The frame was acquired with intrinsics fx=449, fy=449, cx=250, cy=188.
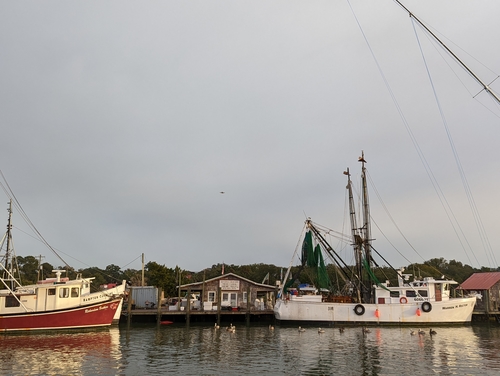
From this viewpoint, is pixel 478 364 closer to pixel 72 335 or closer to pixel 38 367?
pixel 38 367

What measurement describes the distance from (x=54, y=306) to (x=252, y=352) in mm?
19435

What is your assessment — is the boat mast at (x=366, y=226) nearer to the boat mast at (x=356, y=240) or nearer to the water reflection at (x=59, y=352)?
the boat mast at (x=356, y=240)

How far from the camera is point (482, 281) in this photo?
48281 millimetres

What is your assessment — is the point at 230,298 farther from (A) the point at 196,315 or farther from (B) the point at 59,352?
(B) the point at 59,352

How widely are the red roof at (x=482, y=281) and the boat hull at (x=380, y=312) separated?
6.46 meters

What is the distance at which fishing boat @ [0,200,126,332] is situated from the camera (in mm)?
35875

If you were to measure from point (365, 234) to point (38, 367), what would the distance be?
33.8 m

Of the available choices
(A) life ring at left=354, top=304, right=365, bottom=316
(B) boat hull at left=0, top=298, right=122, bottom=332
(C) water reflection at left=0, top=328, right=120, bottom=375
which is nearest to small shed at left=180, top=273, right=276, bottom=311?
(A) life ring at left=354, top=304, right=365, bottom=316

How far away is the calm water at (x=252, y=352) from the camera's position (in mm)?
21172

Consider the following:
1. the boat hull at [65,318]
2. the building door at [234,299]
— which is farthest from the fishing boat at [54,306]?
the building door at [234,299]

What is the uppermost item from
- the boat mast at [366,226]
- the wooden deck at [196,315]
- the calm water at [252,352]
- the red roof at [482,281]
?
the boat mast at [366,226]

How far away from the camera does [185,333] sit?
36.2 metres

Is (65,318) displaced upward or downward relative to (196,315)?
upward

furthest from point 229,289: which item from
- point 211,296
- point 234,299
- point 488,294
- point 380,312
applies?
point 488,294
